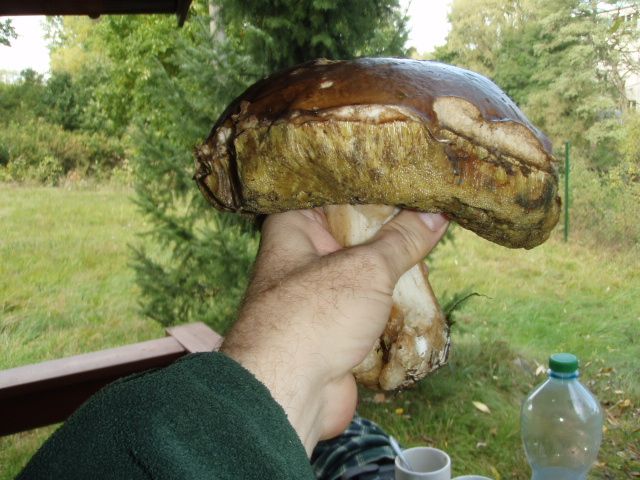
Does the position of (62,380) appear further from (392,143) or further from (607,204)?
(607,204)

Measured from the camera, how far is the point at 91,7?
224 centimetres

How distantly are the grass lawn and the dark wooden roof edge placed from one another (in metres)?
1.81

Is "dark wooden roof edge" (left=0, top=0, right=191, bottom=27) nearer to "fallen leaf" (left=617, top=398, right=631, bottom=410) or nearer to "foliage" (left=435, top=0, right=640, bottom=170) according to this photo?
"fallen leaf" (left=617, top=398, right=631, bottom=410)

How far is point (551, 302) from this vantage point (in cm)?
450

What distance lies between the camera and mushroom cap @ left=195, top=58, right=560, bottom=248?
80 centimetres

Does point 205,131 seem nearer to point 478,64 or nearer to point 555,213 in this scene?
point 555,213

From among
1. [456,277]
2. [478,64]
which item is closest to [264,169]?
[456,277]

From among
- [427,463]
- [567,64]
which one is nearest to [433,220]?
[427,463]

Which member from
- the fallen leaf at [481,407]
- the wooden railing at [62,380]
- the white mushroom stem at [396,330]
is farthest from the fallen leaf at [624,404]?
the white mushroom stem at [396,330]

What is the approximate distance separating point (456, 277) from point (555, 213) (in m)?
3.85

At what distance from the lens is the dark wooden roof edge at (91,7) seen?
6.67ft

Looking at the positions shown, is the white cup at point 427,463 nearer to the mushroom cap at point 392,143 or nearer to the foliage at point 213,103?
the mushroom cap at point 392,143

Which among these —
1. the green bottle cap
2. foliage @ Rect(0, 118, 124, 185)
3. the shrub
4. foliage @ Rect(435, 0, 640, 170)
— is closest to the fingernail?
the green bottle cap

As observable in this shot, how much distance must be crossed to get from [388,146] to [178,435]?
17.4 inches
